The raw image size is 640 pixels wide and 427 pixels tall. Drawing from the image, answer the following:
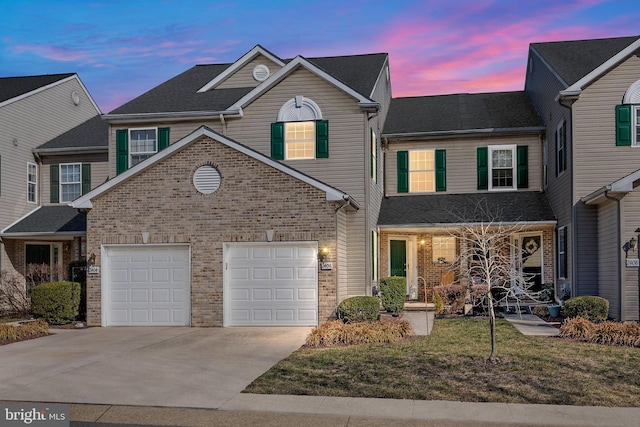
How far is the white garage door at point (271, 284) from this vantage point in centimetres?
1834

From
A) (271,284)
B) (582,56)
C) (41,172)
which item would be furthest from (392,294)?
(41,172)

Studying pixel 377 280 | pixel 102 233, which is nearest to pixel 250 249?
pixel 102 233

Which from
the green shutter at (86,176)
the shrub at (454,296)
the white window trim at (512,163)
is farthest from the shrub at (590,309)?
the green shutter at (86,176)

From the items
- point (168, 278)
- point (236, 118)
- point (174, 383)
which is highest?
point (236, 118)

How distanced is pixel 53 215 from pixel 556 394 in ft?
68.5

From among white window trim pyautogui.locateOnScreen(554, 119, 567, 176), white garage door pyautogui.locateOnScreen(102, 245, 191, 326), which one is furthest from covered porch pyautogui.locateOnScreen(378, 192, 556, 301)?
white garage door pyautogui.locateOnScreen(102, 245, 191, 326)

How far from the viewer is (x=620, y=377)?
35.1 ft

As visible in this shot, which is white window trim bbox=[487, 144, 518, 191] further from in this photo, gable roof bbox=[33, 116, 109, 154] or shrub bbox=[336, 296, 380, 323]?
gable roof bbox=[33, 116, 109, 154]

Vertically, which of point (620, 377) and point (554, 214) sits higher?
point (554, 214)

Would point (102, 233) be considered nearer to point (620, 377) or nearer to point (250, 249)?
point (250, 249)

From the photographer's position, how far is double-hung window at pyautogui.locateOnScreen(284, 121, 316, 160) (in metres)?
21.6

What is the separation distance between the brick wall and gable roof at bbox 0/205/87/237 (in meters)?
5.90

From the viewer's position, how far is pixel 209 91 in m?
24.6

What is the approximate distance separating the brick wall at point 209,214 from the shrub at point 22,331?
5.87 feet
